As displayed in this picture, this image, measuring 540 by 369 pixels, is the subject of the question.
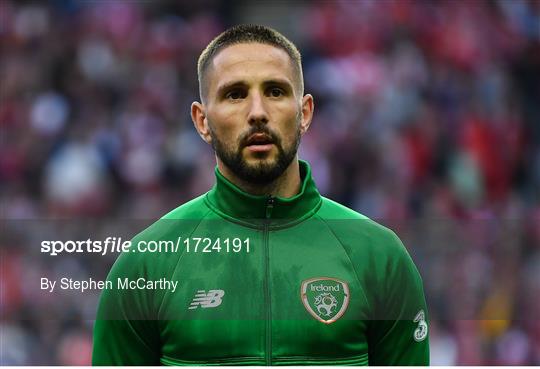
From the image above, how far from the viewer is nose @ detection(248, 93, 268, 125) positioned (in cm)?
299

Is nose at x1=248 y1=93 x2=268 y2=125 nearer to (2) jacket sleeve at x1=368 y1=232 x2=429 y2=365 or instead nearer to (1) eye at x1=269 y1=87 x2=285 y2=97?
(1) eye at x1=269 y1=87 x2=285 y2=97

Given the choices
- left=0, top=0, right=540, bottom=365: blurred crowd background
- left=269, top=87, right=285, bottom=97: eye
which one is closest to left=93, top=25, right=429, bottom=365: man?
left=269, top=87, right=285, bottom=97: eye

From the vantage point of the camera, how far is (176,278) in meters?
3.07

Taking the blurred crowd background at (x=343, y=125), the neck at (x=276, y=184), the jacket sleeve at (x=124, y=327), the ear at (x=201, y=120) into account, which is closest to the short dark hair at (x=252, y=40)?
the ear at (x=201, y=120)

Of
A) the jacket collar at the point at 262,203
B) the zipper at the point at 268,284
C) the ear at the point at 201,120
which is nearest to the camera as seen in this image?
the zipper at the point at 268,284

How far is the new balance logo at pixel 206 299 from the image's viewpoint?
3010 mm

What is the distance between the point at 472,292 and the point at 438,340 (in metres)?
0.34

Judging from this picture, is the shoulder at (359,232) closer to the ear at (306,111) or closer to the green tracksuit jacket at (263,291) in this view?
the green tracksuit jacket at (263,291)

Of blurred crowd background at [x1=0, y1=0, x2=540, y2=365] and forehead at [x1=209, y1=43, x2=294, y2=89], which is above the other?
blurred crowd background at [x1=0, y1=0, x2=540, y2=365]

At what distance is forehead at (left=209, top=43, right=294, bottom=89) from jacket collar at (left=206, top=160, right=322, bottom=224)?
328mm

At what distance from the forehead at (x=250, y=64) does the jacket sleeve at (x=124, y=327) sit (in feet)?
2.28

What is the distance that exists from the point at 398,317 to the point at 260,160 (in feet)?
2.29

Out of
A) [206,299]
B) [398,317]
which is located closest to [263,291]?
[206,299]

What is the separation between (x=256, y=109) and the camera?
9.84ft
